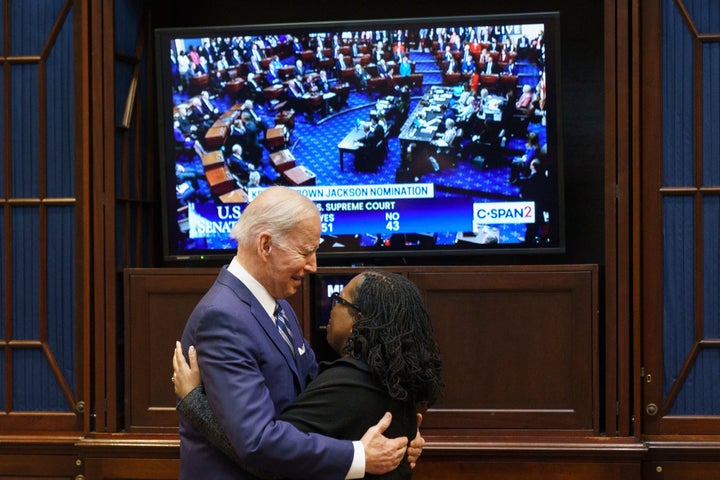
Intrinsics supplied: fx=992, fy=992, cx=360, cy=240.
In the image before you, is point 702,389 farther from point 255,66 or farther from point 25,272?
point 25,272

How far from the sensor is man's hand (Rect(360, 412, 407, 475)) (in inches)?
82.7

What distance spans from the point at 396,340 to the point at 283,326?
12.5 inches

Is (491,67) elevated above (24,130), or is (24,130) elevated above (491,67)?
(491,67)

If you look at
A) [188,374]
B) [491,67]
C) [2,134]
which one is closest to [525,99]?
[491,67]

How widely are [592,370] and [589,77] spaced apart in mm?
1406

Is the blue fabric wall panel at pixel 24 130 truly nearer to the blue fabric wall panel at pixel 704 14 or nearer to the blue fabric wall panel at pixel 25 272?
the blue fabric wall panel at pixel 25 272

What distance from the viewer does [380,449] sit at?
2.11 meters

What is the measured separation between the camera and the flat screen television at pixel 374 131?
13.1 feet

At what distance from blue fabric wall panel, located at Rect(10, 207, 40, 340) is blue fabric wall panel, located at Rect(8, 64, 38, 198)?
0.33ft

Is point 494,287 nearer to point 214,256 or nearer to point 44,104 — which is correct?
point 214,256

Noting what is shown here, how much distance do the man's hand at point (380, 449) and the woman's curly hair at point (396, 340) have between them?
8 cm

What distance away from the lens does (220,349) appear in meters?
2.05

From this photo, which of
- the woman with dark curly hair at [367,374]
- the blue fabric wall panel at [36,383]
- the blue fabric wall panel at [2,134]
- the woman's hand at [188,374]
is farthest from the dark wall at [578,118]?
the woman's hand at [188,374]

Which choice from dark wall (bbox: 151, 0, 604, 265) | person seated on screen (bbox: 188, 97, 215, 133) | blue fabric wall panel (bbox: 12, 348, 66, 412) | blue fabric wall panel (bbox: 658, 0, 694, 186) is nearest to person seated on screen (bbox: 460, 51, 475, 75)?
dark wall (bbox: 151, 0, 604, 265)
